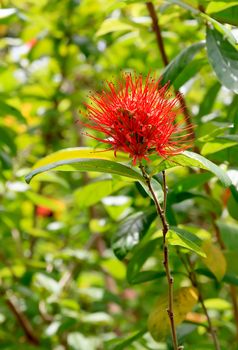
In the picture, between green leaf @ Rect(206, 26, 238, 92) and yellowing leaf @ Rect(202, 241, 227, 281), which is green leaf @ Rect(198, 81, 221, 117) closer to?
green leaf @ Rect(206, 26, 238, 92)

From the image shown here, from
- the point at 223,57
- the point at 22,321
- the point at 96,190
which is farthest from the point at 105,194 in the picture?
the point at 22,321

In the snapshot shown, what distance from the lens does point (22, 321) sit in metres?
1.83

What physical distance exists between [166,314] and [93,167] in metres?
0.39

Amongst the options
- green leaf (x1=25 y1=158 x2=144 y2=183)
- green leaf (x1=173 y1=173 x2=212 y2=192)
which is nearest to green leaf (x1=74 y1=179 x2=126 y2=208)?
green leaf (x1=173 y1=173 x2=212 y2=192)

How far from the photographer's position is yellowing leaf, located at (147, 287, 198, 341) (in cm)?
114

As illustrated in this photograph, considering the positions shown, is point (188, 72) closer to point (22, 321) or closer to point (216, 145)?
point (216, 145)

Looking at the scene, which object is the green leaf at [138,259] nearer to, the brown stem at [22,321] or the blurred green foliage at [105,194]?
the blurred green foliage at [105,194]

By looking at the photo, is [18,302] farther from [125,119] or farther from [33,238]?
[125,119]

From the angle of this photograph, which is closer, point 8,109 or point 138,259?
point 138,259

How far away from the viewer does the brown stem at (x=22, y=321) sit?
179cm

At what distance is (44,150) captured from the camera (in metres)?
2.40

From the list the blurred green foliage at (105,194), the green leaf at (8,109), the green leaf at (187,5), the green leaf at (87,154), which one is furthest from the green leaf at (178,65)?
the green leaf at (8,109)

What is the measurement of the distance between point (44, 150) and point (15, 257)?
1.59 feet

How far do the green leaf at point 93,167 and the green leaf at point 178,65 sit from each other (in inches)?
13.2
